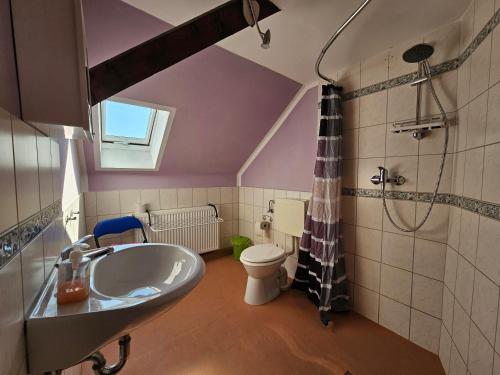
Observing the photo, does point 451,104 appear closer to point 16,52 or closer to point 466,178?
point 466,178

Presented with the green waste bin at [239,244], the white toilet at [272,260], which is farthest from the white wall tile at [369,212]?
the green waste bin at [239,244]

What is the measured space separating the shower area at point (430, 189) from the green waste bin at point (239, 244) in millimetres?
1435

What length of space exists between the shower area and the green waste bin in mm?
1435

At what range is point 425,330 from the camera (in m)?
1.54

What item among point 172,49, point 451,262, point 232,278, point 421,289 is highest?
point 172,49

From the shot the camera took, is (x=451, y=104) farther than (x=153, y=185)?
No

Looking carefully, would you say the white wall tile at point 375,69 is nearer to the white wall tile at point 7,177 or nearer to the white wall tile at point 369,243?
the white wall tile at point 369,243

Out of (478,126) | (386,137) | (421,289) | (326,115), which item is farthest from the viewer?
(326,115)

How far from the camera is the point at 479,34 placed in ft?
3.71

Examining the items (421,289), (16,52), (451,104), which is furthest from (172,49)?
(421,289)

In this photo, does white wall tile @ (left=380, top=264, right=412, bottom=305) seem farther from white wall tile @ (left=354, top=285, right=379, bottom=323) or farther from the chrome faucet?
the chrome faucet

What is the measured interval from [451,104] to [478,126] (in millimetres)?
358

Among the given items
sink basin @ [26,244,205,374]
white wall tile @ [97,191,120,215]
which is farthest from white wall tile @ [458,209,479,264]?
white wall tile @ [97,191,120,215]

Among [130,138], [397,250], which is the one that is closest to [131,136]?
[130,138]
